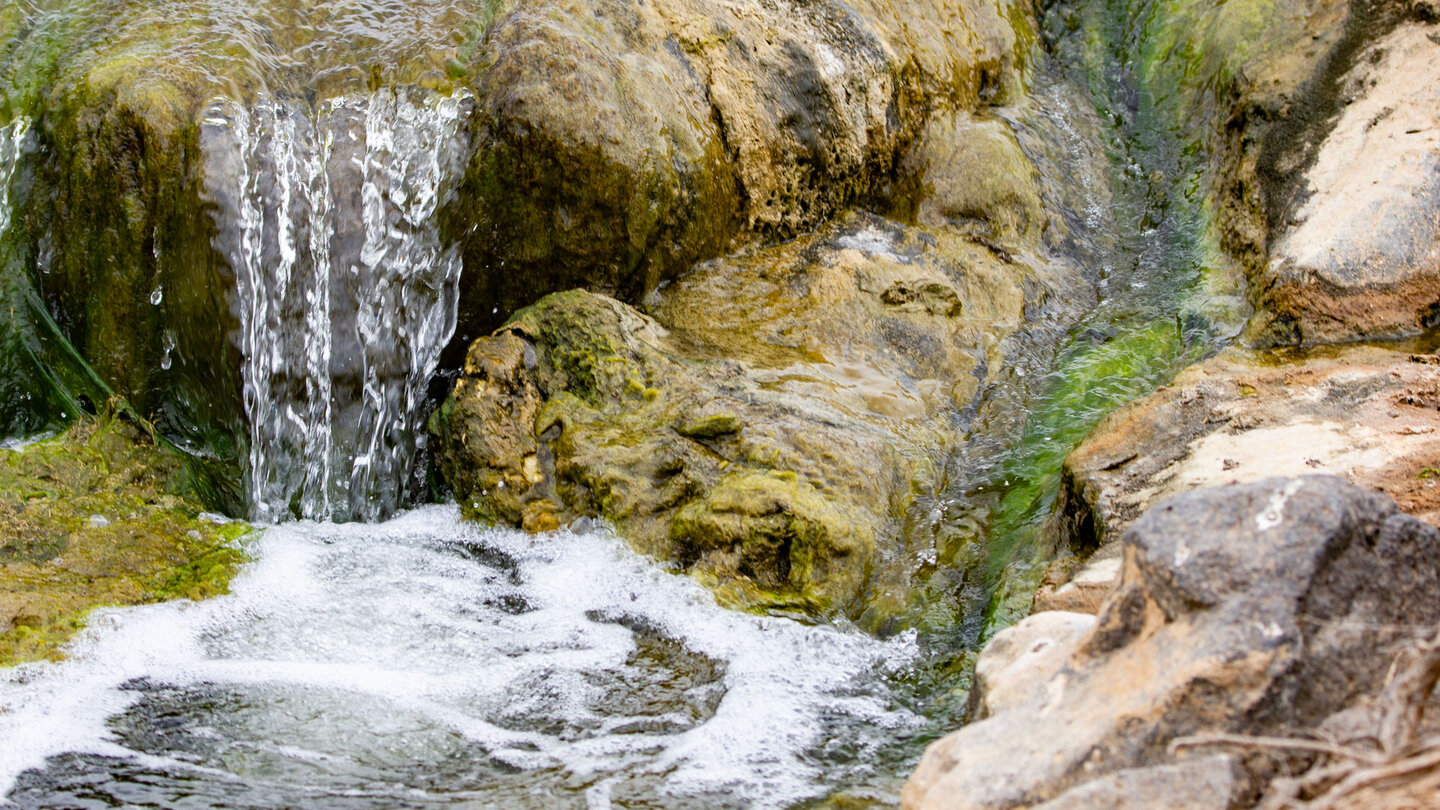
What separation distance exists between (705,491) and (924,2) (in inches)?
151

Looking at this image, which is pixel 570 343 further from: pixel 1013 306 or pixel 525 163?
pixel 1013 306

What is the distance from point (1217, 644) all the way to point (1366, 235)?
11.8 ft

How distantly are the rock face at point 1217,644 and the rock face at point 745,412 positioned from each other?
5.28 feet

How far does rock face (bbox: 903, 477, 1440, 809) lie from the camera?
1.81m

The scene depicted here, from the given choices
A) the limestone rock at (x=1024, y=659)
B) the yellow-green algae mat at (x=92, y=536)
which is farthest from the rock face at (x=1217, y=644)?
the yellow-green algae mat at (x=92, y=536)

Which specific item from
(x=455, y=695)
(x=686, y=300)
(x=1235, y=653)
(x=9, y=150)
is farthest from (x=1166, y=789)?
(x=9, y=150)

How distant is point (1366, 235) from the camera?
4645 mm

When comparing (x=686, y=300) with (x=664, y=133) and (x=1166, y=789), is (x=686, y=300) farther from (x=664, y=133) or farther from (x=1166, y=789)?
(x=1166, y=789)

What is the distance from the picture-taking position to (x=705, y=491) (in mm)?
3928

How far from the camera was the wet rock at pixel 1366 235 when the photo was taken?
15.0 feet

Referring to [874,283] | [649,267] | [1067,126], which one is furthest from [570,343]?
[1067,126]

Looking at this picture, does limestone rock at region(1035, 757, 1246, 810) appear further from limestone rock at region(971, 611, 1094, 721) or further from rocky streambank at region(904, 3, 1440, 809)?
limestone rock at region(971, 611, 1094, 721)

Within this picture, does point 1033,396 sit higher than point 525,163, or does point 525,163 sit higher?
point 525,163

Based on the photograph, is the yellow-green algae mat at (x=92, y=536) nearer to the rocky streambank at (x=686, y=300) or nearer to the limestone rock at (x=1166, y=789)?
the rocky streambank at (x=686, y=300)
